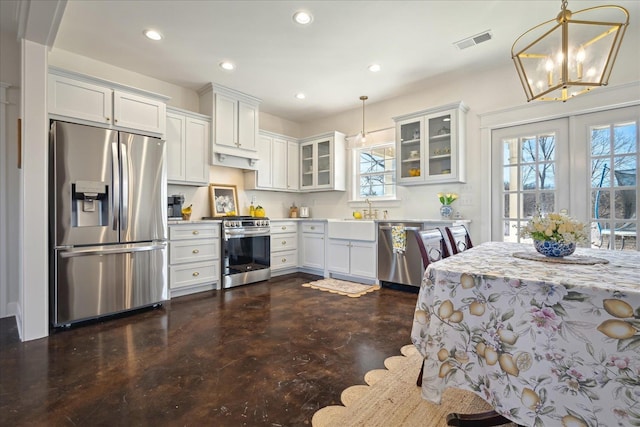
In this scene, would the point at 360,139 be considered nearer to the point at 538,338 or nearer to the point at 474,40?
the point at 474,40

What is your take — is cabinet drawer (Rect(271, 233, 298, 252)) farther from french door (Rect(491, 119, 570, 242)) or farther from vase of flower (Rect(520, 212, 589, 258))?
vase of flower (Rect(520, 212, 589, 258))

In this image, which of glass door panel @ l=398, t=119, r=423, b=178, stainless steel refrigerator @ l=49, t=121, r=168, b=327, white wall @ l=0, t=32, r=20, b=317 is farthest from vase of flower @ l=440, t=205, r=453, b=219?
white wall @ l=0, t=32, r=20, b=317

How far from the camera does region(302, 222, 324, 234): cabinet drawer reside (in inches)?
188

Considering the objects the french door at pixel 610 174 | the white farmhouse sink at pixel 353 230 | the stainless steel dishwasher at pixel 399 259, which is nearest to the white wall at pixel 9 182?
the white farmhouse sink at pixel 353 230

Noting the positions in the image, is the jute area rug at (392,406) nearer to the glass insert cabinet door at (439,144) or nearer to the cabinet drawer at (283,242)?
the glass insert cabinet door at (439,144)

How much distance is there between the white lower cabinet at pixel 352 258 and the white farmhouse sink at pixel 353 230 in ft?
0.23

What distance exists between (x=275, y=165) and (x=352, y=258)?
6.61 feet

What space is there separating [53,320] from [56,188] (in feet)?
3.69

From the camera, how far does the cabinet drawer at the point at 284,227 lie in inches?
186

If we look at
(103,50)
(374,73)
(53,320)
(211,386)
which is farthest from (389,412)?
(103,50)

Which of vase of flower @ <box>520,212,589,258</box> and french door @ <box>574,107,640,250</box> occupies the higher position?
french door @ <box>574,107,640,250</box>

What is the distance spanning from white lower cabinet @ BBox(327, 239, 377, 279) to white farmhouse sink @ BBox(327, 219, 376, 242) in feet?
0.23

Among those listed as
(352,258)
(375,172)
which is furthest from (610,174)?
(352,258)

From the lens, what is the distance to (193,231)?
12.3 feet
